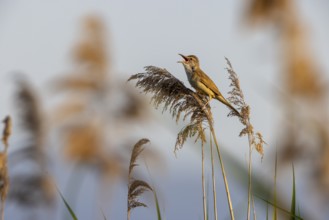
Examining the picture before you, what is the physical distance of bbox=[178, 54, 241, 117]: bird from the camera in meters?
6.71

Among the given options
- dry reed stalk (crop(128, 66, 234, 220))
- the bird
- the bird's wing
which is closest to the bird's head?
the bird

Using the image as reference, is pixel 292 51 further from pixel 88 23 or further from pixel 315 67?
pixel 88 23

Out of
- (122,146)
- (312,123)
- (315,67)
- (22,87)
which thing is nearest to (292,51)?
(315,67)

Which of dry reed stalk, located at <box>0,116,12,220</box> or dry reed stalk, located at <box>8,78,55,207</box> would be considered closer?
dry reed stalk, located at <box>0,116,12,220</box>

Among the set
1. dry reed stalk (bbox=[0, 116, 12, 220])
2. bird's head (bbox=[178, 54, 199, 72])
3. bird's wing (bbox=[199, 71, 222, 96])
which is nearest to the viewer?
dry reed stalk (bbox=[0, 116, 12, 220])

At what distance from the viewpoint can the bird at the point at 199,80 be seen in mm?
6715

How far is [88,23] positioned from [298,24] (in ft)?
16.3

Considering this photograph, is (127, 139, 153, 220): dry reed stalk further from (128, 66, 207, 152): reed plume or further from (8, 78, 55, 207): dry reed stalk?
(8, 78, 55, 207): dry reed stalk

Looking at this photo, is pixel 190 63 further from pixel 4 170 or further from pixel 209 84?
pixel 4 170

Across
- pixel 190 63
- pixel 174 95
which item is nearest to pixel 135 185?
pixel 174 95

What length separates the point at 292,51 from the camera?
1234cm

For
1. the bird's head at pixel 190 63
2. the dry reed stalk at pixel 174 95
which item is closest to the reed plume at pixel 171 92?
the dry reed stalk at pixel 174 95

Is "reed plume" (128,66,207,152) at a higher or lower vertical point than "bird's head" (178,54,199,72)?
lower

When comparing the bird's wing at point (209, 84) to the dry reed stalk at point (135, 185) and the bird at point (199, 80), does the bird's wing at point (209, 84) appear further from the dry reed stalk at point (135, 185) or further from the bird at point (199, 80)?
the dry reed stalk at point (135, 185)
